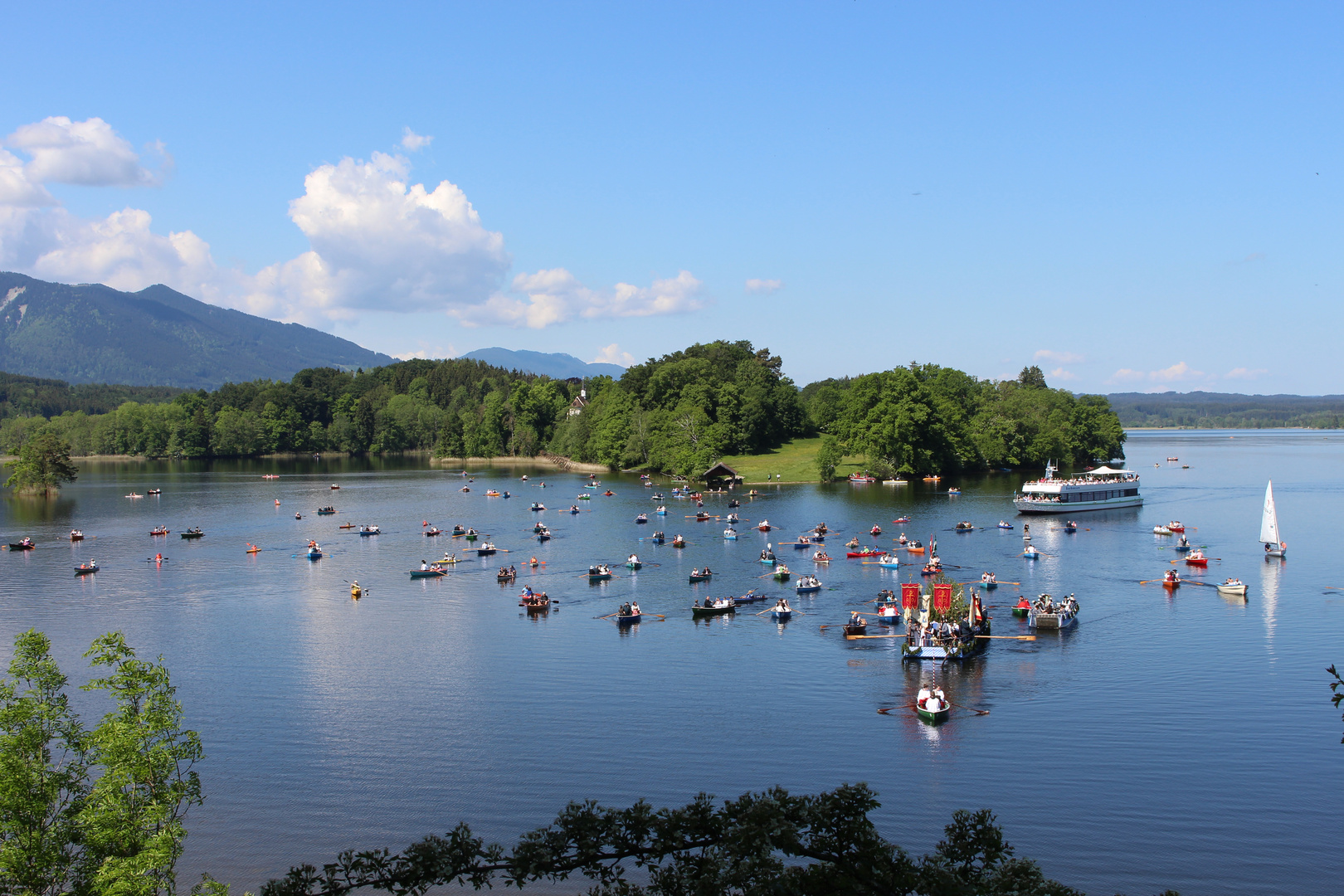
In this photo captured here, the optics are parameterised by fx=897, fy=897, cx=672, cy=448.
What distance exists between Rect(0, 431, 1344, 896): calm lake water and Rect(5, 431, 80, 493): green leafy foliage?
55.5m

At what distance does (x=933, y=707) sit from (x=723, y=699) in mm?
9319

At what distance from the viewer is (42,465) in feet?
436

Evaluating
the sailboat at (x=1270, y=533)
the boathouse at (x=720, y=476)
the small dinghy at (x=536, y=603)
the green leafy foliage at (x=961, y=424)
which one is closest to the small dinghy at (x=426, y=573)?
the small dinghy at (x=536, y=603)

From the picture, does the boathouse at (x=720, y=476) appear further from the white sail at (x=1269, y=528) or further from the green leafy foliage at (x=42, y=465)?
the green leafy foliage at (x=42, y=465)

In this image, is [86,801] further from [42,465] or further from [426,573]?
[42,465]

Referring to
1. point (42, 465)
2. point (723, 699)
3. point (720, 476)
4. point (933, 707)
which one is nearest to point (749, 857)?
point (933, 707)

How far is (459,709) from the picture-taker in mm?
41062

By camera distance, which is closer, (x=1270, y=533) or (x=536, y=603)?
(x=536, y=603)

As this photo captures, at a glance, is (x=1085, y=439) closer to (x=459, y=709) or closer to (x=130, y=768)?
(x=459, y=709)

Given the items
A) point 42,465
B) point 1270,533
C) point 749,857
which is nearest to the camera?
point 749,857

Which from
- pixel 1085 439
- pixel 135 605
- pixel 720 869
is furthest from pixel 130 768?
pixel 1085 439

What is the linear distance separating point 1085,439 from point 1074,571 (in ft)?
391

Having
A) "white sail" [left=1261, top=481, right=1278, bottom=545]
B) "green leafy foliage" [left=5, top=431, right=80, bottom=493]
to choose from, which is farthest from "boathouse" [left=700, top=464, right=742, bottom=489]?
"green leafy foliage" [left=5, top=431, right=80, bottom=493]

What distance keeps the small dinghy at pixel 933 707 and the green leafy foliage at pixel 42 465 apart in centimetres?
13997
